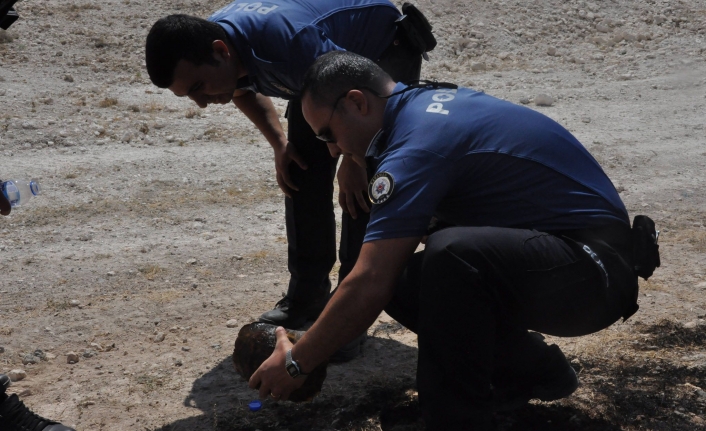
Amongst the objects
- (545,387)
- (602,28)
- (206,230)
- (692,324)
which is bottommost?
(206,230)

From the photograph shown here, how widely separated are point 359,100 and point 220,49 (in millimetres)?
796

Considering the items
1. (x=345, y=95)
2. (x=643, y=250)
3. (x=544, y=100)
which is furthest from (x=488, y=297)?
(x=544, y=100)

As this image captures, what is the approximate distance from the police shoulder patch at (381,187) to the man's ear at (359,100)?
0.33 metres

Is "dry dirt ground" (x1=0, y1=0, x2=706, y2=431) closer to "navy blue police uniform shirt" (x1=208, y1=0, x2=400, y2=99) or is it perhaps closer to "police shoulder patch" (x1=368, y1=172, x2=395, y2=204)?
"police shoulder patch" (x1=368, y1=172, x2=395, y2=204)

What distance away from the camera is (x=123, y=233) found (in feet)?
17.9

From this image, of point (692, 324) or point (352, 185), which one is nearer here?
point (352, 185)

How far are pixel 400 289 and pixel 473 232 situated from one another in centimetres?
38

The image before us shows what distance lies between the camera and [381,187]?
2373mm

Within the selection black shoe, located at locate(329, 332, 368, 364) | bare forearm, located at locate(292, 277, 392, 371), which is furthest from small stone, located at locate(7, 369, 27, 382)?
bare forearm, located at locate(292, 277, 392, 371)

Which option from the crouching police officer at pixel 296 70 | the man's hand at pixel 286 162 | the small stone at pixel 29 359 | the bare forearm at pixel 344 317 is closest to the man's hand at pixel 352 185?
the crouching police officer at pixel 296 70

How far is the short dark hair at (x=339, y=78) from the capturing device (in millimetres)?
2635

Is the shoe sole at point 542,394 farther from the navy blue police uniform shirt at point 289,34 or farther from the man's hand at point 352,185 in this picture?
the navy blue police uniform shirt at point 289,34

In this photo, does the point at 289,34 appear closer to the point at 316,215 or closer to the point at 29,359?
the point at 316,215

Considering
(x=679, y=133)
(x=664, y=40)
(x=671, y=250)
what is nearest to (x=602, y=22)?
(x=664, y=40)
